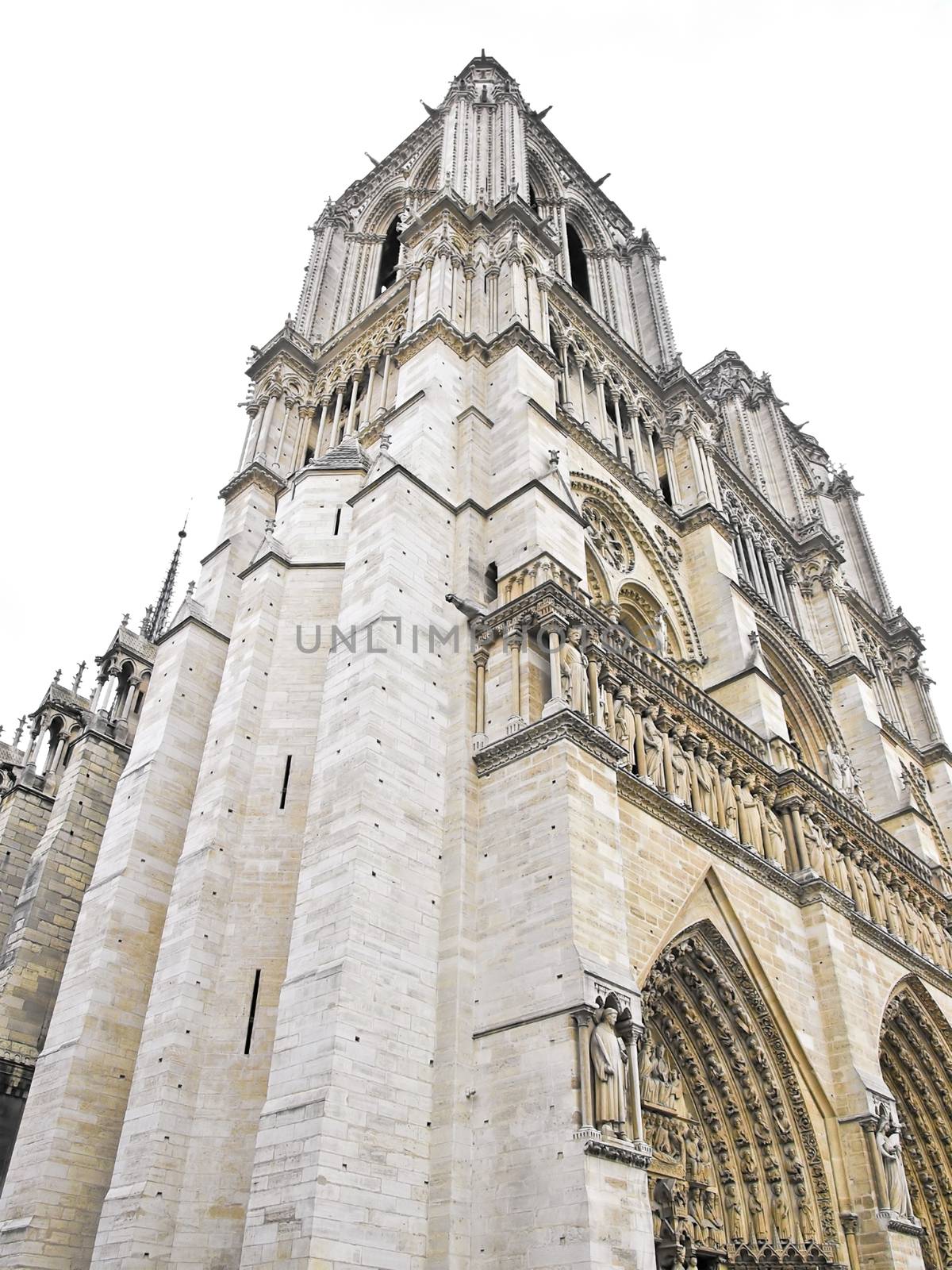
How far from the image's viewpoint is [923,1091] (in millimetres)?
15938

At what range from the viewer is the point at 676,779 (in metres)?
13.5

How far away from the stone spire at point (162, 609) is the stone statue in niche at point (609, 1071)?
70.8 feet

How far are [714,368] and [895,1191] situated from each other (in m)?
28.3

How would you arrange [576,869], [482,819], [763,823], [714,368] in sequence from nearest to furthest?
1. [576,869]
2. [482,819]
3. [763,823]
4. [714,368]

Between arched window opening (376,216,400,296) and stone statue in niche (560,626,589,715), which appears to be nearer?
stone statue in niche (560,626,589,715)

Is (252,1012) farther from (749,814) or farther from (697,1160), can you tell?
(749,814)

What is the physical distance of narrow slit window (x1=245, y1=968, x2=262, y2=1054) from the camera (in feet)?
36.2

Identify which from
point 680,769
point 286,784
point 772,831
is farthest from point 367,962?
point 772,831

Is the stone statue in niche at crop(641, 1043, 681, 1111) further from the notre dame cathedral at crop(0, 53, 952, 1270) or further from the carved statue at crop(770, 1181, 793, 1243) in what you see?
the carved statue at crop(770, 1181, 793, 1243)

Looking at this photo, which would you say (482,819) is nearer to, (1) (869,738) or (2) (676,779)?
(2) (676,779)

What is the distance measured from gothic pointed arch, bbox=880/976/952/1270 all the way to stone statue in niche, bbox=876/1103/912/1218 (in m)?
2.48

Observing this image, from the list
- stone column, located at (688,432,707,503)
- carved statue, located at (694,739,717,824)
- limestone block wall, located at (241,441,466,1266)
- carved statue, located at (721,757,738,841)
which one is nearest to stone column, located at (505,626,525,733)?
limestone block wall, located at (241,441,466,1266)

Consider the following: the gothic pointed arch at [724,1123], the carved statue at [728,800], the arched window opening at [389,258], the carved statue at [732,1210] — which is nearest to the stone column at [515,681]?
the gothic pointed arch at [724,1123]

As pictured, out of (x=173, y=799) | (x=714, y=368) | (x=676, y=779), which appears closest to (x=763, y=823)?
(x=676, y=779)
